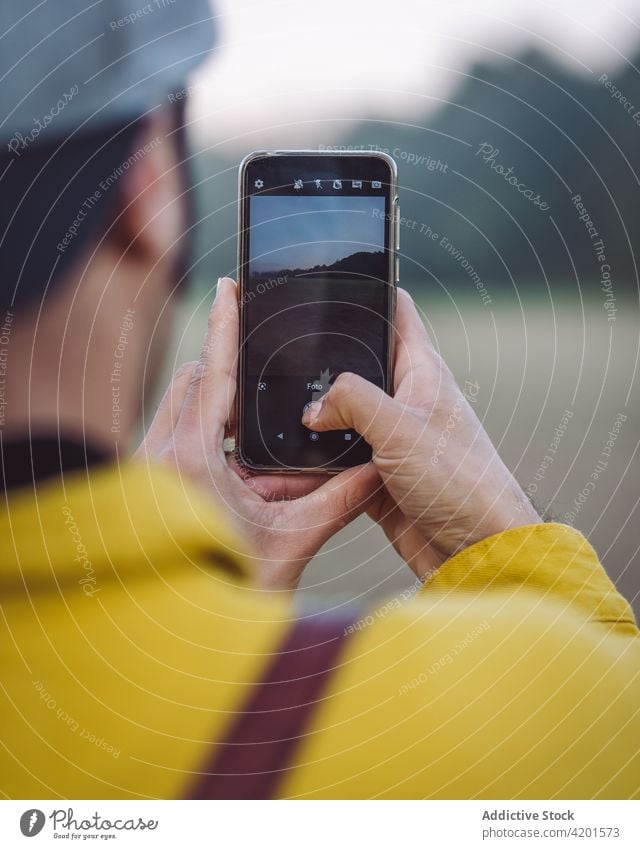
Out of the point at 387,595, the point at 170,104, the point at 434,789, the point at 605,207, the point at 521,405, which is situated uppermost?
the point at 170,104

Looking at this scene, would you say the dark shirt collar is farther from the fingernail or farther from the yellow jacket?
Result: the fingernail

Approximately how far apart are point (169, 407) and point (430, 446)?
0.56 feet

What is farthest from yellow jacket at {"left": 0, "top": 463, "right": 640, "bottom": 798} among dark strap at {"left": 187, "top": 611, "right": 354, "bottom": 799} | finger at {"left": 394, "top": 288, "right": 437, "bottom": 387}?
finger at {"left": 394, "top": 288, "right": 437, "bottom": 387}

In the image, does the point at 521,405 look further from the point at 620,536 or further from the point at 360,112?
the point at 360,112

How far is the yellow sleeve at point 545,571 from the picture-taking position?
1.51ft

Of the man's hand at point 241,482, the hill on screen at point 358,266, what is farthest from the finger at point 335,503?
the hill on screen at point 358,266

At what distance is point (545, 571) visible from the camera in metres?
0.46

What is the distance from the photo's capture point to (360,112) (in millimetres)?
480

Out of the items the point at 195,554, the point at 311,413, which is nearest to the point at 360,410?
the point at 311,413

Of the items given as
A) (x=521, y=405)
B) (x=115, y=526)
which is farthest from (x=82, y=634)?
(x=521, y=405)

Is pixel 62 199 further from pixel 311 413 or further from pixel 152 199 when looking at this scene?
pixel 311 413

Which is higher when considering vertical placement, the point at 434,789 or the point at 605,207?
the point at 605,207

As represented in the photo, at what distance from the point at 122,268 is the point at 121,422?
0.10 metres

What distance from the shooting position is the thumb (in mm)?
483
